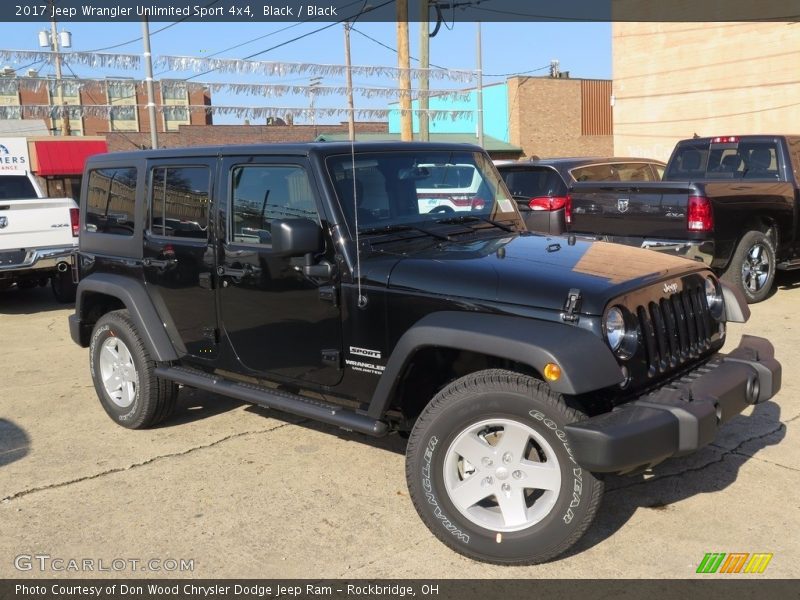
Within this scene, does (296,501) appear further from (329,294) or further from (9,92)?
(9,92)

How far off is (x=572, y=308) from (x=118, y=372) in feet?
11.4

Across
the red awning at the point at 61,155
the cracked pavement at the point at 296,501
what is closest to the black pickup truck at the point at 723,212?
the cracked pavement at the point at 296,501

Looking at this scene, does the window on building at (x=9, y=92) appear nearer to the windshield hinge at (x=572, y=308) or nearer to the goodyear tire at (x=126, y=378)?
the goodyear tire at (x=126, y=378)

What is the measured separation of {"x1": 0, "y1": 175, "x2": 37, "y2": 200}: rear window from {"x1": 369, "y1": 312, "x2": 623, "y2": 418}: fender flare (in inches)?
352

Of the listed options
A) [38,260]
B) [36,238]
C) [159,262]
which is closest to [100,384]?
Result: [159,262]

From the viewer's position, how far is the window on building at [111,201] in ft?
17.0

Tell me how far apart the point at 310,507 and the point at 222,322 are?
1224 millimetres

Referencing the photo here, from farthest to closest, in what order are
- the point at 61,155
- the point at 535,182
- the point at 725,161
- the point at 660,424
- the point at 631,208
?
the point at 61,155 < the point at 535,182 < the point at 725,161 < the point at 631,208 < the point at 660,424

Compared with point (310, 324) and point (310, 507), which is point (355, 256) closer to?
point (310, 324)

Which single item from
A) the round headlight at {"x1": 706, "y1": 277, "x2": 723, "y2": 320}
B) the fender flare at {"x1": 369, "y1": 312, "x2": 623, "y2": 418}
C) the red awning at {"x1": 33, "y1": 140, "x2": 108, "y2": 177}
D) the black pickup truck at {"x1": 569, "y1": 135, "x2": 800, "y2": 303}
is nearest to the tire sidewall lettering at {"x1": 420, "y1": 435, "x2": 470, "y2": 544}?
the fender flare at {"x1": 369, "y1": 312, "x2": 623, "y2": 418}

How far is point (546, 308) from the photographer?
10.6 feet

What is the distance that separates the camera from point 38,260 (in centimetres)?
963
